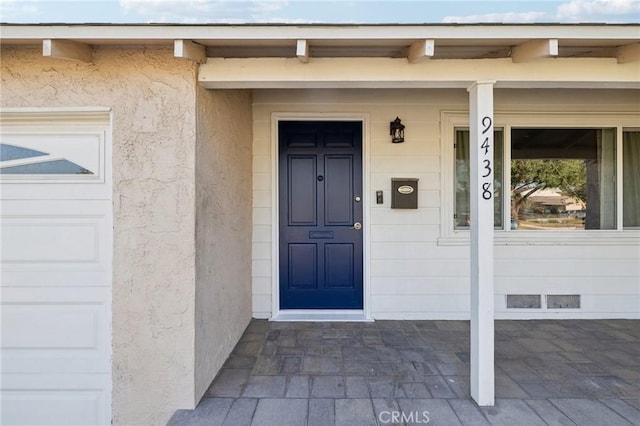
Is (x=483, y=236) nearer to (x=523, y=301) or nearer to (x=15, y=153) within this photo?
(x=523, y=301)

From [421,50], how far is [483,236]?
3.92 feet

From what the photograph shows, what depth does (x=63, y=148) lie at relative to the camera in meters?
2.30

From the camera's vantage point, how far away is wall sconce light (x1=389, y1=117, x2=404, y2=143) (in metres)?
3.53

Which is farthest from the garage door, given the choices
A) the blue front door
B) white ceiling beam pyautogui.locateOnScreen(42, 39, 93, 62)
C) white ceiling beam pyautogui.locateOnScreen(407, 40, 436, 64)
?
white ceiling beam pyautogui.locateOnScreen(407, 40, 436, 64)

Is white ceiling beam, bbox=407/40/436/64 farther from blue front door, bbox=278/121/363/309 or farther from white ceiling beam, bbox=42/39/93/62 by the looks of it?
white ceiling beam, bbox=42/39/93/62

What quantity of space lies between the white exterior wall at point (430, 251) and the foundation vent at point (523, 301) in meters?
0.05

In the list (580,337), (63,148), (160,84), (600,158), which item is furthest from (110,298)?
(600,158)

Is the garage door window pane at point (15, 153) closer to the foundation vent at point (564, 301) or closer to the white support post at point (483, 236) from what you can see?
the white support post at point (483, 236)

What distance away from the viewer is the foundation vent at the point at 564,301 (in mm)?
3631

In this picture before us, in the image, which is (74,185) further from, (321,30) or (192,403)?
(321,30)

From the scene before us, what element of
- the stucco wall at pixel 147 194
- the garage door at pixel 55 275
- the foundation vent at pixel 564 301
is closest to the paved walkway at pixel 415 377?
the foundation vent at pixel 564 301

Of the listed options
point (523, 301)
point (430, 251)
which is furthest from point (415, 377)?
point (523, 301)

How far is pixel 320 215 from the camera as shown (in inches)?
147

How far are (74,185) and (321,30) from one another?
6.31ft
